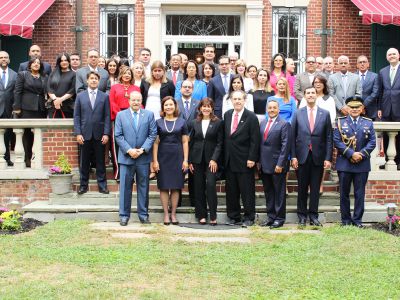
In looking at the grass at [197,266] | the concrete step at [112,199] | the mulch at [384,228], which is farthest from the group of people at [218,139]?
the grass at [197,266]

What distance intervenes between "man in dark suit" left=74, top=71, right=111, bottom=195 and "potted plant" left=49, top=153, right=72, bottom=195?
0.29m

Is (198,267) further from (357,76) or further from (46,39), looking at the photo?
(46,39)

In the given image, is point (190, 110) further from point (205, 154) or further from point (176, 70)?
point (176, 70)

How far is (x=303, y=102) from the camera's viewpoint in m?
10.1

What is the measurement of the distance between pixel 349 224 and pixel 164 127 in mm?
2967

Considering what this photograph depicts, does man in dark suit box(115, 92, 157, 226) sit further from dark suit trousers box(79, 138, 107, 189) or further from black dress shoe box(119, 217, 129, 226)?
dark suit trousers box(79, 138, 107, 189)

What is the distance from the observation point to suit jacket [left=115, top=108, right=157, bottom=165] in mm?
9445

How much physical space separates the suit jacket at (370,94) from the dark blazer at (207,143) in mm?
3116

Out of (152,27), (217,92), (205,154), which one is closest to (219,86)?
(217,92)

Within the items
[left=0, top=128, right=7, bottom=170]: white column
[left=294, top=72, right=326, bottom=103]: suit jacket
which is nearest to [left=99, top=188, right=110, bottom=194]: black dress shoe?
[left=0, top=128, right=7, bottom=170]: white column

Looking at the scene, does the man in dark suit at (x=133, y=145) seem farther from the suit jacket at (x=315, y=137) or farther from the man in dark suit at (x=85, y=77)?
the suit jacket at (x=315, y=137)

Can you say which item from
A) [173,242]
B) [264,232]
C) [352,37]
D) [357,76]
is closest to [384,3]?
[352,37]

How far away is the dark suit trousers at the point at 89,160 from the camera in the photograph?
32.8 ft

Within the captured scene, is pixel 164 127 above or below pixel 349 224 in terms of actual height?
above
